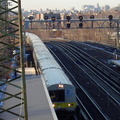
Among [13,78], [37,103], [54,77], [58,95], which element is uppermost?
[13,78]

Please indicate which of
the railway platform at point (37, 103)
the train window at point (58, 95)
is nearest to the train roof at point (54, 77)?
the train window at point (58, 95)

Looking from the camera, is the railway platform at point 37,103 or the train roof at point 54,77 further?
the train roof at point 54,77

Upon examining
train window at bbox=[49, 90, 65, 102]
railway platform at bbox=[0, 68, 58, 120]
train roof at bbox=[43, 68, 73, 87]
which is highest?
train roof at bbox=[43, 68, 73, 87]

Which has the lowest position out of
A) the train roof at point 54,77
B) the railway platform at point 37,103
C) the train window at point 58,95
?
the train window at point 58,95

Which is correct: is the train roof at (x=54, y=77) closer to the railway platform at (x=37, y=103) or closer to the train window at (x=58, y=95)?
the train window at (x=58, y=95)

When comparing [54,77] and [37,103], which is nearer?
[37,103]

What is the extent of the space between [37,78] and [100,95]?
487cm

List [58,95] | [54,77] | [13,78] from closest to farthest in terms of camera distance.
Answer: [13,78]
[58,95]
[54,77]

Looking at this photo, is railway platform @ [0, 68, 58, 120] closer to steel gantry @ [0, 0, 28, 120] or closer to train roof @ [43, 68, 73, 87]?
steel gantry @ [0, 0, 28, 120]

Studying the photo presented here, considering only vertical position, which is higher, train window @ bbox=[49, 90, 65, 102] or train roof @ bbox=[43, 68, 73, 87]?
train roof @ bbox=[43, 68, 73, 87]

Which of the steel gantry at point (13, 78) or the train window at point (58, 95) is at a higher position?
the steel gantry at point (13, 78)

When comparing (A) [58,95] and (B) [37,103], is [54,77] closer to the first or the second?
(A) [58,95]

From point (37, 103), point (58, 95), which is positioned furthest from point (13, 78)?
point (58, 95)

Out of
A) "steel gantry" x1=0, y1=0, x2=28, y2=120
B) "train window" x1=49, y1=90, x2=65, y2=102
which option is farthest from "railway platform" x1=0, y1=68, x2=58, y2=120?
"train window" x1=49, y1=90, x2=65, y2=102
